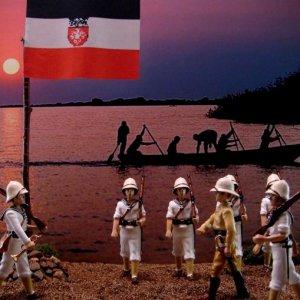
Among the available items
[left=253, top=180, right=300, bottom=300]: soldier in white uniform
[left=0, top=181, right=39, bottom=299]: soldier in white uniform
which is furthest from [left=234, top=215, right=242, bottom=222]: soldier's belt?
[left=0, top=181, right=39, bottom=299]: soldier in white uniform

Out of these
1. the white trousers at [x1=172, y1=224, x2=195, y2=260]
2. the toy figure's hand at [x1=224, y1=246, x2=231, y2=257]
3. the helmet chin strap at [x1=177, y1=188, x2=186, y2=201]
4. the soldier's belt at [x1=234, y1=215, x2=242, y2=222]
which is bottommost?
the white trousers at [x1=172, y1=224, x2=195, y2=260]

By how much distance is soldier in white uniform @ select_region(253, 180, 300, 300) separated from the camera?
686cm

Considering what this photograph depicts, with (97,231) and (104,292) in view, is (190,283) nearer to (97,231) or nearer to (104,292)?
(104,292)

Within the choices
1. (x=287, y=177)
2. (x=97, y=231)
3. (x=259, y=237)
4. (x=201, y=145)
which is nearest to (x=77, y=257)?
(x=97, y=231)

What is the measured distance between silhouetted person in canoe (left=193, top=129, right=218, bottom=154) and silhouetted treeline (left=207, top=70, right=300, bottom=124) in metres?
0.42

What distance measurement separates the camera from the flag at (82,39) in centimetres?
970

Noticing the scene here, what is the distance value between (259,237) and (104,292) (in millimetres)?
2579

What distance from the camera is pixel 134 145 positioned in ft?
39.3

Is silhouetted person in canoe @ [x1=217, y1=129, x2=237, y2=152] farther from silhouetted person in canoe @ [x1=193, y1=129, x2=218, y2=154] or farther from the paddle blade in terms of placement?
the paddle blade

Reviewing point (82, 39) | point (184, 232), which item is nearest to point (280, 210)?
point (184, 232)

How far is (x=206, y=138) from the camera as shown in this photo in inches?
474

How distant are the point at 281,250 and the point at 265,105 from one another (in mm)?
5802

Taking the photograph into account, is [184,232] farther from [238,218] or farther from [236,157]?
[236,157]

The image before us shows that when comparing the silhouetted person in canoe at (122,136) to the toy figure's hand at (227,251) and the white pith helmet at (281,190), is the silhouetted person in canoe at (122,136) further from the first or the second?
the white pith helmet at (281,190)
